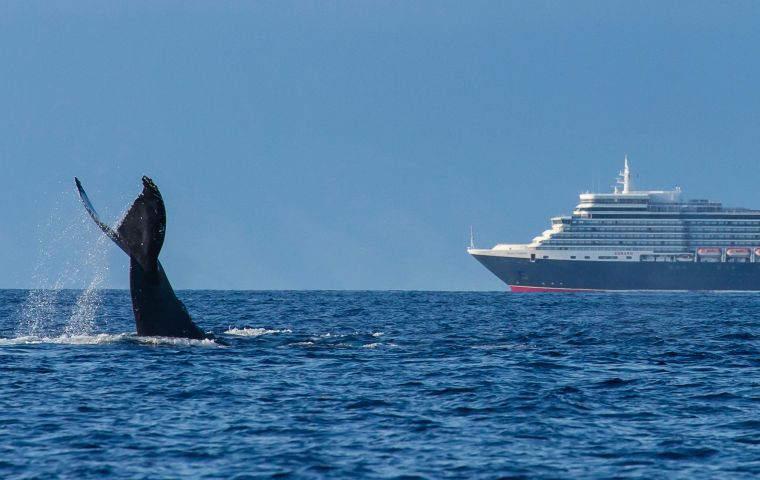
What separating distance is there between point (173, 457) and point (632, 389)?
8652mm

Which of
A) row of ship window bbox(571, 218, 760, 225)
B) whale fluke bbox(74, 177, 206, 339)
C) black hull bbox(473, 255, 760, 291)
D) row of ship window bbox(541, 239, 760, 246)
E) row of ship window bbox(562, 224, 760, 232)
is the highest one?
row of ship window bbox(571, 218, 760, 225)

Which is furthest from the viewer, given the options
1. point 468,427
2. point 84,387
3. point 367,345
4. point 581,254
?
point 581,254

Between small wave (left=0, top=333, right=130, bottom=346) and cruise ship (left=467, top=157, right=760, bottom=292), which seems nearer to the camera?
small wave (left=0, top=333, right=130, bottom=346)

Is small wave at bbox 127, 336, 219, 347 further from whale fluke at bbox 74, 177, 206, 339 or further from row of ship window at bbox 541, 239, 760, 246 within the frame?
row of ship window at bbox 541, 239, 760, 246

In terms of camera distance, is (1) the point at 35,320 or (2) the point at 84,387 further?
(1) the point at 35,320

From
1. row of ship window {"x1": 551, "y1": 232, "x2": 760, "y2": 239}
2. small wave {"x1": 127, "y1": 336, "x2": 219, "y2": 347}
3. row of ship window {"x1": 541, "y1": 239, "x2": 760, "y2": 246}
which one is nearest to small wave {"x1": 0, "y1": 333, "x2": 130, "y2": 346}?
small wave {"x1": 127, "y1": 336, "x2": 219, "y2": 347}

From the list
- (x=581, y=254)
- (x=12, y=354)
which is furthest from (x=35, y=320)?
(x=581, y=254)

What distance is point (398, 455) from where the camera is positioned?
13.8 metres

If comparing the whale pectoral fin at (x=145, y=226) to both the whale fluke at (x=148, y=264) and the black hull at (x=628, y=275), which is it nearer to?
the whale fluke at (x=148, y=264)

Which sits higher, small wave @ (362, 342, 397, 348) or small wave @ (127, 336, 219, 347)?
small wave @ (127, 336, 219, 347)

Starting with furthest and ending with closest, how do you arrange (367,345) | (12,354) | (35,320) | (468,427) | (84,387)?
(35,320)
(367,345)
(12,354)
(84,387)
(468,427)

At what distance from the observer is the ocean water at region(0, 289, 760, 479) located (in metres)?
13.3

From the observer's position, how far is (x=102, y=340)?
87.0 ft

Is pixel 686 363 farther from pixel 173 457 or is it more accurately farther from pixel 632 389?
pixel 173 457
